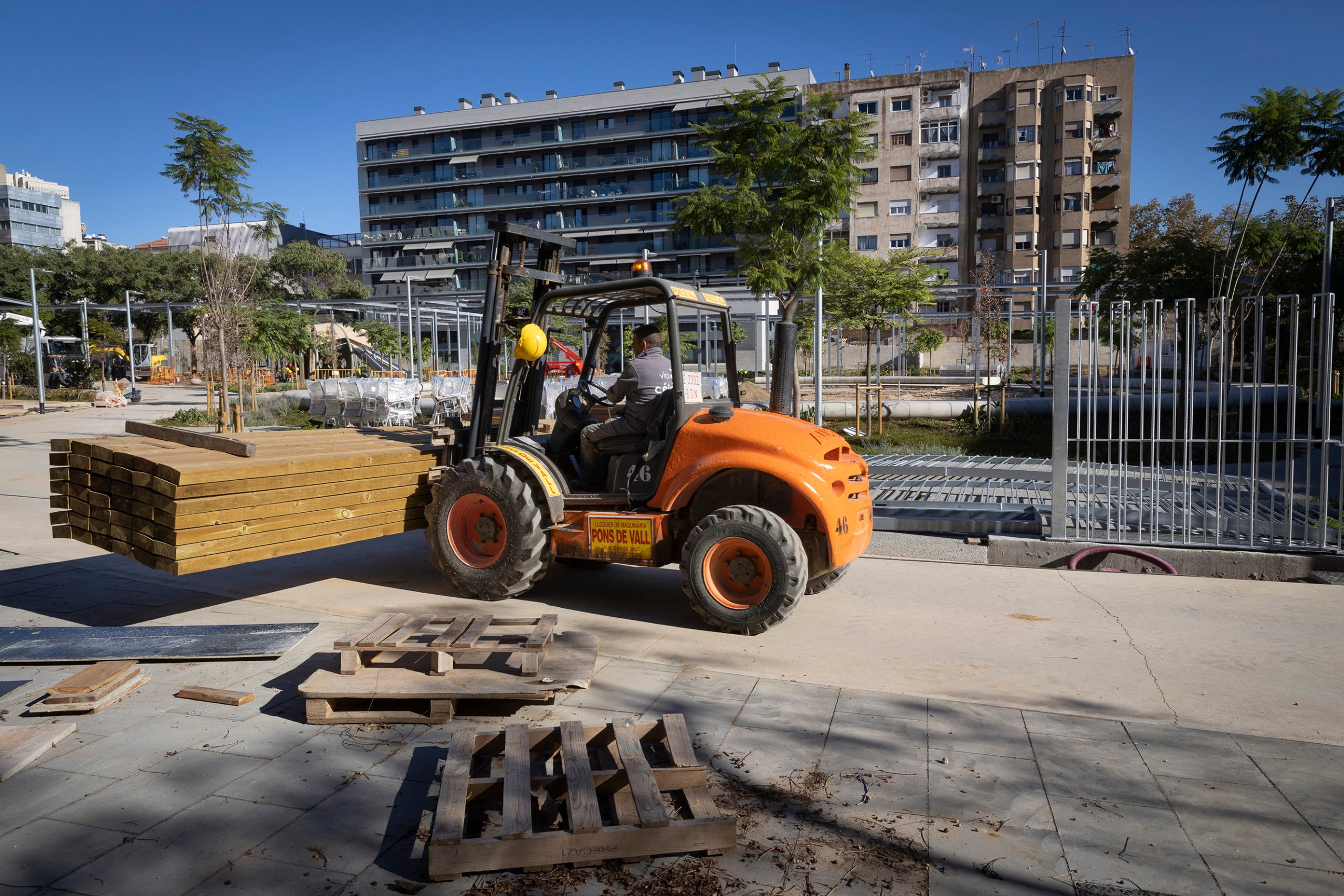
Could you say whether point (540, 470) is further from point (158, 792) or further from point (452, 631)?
point (158, 792)

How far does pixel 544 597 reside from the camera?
24.0ft

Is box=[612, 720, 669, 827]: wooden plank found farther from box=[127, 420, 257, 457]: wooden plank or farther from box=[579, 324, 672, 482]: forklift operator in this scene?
box=[127, 420, 257, 457]: wooden plank

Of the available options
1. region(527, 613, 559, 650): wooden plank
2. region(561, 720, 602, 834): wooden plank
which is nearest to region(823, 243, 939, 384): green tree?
Answer: region(527, 613, 559, 650): wooden plank

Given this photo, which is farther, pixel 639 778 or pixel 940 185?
pixel 940 185

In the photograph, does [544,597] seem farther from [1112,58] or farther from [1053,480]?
[1112,58]

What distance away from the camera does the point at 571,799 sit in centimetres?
346

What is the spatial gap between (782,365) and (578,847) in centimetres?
472

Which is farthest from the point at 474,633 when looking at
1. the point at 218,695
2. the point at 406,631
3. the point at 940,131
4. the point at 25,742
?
the point at 940,131

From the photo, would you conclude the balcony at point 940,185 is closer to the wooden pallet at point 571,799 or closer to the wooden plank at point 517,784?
the wooden pallet at point 571,799

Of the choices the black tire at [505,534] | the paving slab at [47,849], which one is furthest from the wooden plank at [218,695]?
the black tire at [505,534]

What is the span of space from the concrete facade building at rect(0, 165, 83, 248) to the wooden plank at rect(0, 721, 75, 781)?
10962 cm

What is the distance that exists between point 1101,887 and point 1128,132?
235 feet

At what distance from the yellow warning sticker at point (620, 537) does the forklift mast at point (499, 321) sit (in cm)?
119

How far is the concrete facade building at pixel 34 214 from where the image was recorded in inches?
3794
